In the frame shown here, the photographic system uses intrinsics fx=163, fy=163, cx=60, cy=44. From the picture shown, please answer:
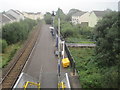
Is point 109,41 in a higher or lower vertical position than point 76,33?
higher

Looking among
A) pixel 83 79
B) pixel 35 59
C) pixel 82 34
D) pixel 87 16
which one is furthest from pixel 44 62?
pixel 87 16

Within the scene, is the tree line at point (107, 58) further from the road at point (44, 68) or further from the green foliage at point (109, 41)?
the road at point (44, 68)

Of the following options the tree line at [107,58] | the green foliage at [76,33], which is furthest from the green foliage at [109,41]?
the green foliage at [76,33]

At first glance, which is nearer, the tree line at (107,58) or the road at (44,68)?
the tree line at (107,58)

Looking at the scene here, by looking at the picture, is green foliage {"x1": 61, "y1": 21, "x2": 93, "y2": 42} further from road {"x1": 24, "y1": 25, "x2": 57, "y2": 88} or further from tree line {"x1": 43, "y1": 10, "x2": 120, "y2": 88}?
tree line {"x1": 43, "y1": 10, "x2": 120, "y2": 88}

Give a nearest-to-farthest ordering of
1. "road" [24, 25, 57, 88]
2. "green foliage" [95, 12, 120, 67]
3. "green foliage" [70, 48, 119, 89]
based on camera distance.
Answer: "green foliage" [70, 48, 119, 89]
"green foliage" [95, 12, 120, 67]
"road" [24, 25, 57, 88]

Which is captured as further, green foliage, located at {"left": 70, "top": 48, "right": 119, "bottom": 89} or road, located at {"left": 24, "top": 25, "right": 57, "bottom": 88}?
road, located at {"left": 24, "top": 25, "right": 57, "bottom": 88}

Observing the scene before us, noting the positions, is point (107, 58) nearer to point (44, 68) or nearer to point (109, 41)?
point (109, 41)

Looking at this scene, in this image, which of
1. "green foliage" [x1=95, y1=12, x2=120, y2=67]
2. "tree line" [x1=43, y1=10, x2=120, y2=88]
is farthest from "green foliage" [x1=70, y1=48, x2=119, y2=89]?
"green foliage" [x1=95, y1=12, x2=120, y2=67]

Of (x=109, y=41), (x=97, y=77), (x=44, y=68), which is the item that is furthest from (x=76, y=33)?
(x=97, y=77)

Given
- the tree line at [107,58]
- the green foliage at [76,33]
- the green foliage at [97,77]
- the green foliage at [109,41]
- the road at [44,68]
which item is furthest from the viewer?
the green foliage at [76,33]

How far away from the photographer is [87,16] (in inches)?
1694

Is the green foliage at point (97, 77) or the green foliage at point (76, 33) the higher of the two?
the green foliage at point (76, 33)

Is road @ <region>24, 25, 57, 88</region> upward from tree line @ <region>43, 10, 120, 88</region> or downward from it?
downward
